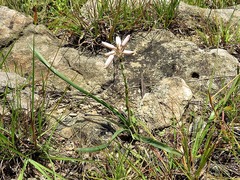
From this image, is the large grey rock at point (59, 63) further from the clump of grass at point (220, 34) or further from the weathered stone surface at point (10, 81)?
the clump of grass at point (220, 34)

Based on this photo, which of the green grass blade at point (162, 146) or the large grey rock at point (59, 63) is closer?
the green grass blade at point (162, 146)

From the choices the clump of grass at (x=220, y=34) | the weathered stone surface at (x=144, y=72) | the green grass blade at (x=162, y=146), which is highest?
the clump of grass at (x=220, y=34)

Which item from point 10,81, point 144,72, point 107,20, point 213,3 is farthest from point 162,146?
point 213,3

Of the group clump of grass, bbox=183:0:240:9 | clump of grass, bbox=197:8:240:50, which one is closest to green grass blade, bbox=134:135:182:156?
clump of grass, bbox=197:8:240:50

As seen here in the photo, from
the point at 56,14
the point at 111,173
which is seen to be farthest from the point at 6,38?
the point at 111,173

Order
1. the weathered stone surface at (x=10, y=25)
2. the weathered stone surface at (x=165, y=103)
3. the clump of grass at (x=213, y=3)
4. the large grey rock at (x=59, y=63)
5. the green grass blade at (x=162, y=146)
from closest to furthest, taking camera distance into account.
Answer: the green grass blade at (x=162, y=146) < the weathered stone surface at (x=165, y=103) < the large grey rock at (x=59, y=63) < the weathered stone surface at (x=10, y=25) < the clump of grass at (x=213, y=3)

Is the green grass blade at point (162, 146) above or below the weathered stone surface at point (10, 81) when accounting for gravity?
below

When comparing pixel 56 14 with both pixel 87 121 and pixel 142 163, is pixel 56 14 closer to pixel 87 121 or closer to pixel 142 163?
pixel 87 121

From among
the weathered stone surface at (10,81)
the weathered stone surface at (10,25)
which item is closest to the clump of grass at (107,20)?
the weathered stone surface at (10,25)
